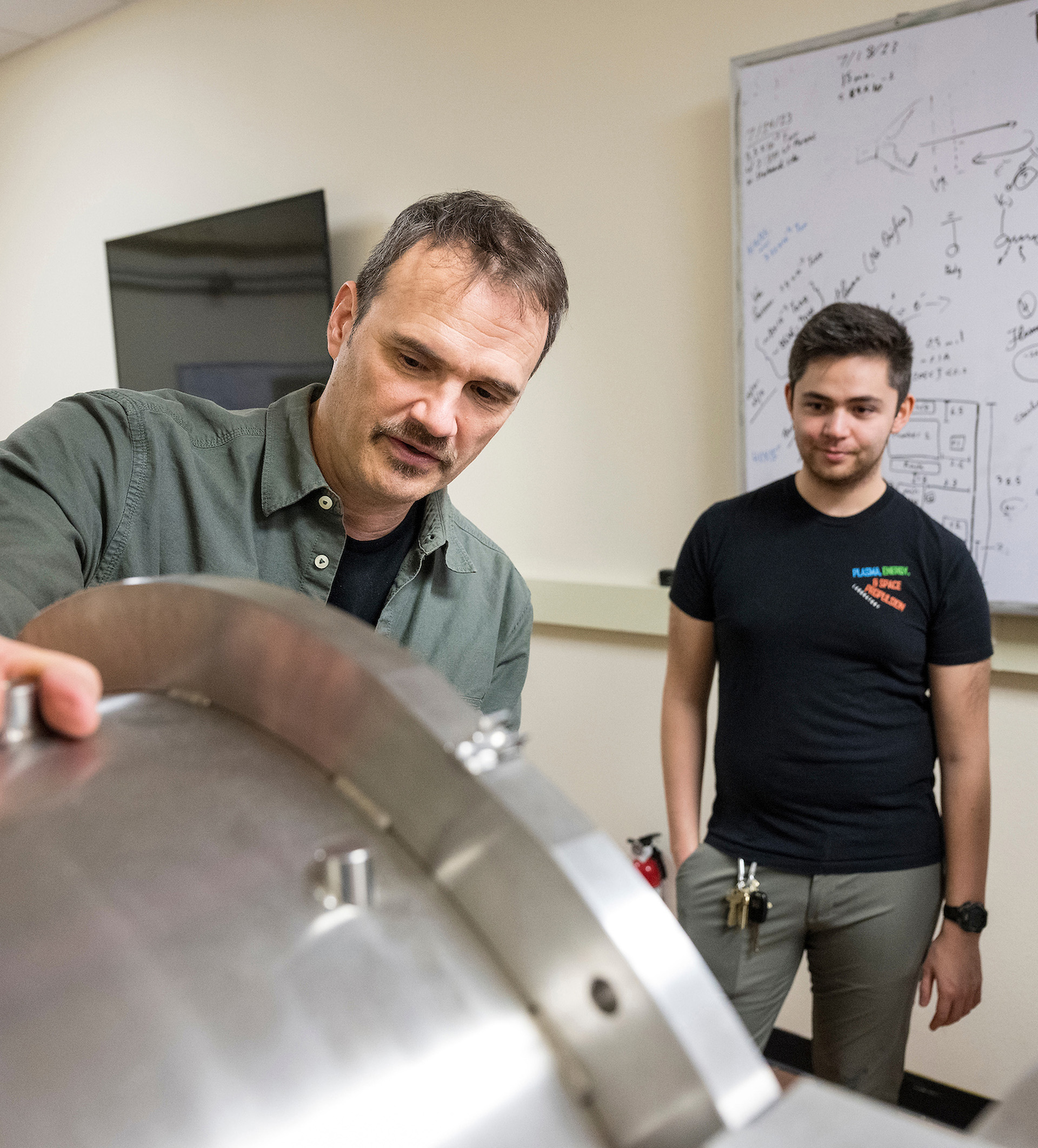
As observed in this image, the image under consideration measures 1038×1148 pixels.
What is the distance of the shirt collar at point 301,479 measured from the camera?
3.67 ft

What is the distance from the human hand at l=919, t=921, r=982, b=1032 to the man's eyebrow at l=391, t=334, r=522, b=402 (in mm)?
1405

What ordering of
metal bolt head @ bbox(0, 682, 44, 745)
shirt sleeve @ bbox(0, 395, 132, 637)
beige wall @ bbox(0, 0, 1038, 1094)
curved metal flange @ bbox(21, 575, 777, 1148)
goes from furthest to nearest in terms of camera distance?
beige wall @ bbox(0, 0, 1038, 1094) < shirt sleeve @ bbox(0, 395, 132, 637) < metal bolt head @ bbox(0, 682, 44, 745) < curved metal flange @ bbox(21, 575, 777, 1148)

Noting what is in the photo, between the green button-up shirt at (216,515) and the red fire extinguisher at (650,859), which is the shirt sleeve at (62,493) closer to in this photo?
the green button-up shirt at (216,515)

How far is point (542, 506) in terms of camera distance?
2.91 m

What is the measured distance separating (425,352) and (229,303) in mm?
2616

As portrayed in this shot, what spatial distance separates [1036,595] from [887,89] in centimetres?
112

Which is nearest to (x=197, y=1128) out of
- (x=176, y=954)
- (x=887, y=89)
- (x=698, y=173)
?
(x=176, y=954)

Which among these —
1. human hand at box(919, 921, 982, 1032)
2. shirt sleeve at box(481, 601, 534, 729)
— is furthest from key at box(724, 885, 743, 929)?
shirt sleeve at box(481, 601, 534, 729)

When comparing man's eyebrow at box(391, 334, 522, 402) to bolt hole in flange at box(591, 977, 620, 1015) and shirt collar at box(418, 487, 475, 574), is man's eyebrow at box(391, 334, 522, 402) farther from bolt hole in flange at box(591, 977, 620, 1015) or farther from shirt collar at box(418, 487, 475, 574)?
bolt hole in flange at box(591, 977, 620, 1015)

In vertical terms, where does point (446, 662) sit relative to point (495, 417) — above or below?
below

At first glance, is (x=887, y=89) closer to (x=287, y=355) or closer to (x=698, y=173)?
(x=698, y=173)

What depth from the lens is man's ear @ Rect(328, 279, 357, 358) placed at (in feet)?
4.03

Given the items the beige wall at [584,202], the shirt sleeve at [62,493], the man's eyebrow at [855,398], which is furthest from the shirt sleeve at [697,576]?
the shirt sleeve at [62,493]

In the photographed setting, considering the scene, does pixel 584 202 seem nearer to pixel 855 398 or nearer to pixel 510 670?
pixel 855 398
